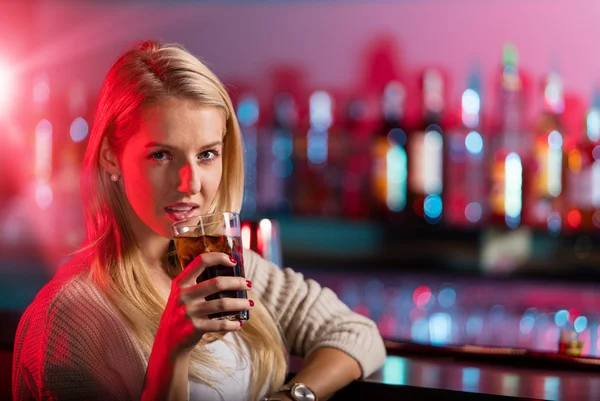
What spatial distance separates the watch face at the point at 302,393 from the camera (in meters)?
1.32

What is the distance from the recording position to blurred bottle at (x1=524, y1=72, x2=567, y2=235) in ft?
8.93

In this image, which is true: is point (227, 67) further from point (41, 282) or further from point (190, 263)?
Result: point (190, 263)

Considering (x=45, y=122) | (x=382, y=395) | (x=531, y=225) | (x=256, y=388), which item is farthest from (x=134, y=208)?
(x=45, y=122)

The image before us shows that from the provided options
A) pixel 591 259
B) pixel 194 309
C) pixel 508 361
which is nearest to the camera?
pixel 194 309

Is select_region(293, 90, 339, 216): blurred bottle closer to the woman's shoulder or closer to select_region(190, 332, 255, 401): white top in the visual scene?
select_region(190, 332, 255, 401): white top

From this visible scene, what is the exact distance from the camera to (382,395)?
4.59ft

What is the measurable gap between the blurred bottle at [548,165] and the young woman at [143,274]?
152cm

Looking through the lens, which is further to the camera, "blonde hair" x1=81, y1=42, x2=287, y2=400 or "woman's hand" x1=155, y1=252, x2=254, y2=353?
"blonde hair" x1=81, y1=42, x2=287, y2=400

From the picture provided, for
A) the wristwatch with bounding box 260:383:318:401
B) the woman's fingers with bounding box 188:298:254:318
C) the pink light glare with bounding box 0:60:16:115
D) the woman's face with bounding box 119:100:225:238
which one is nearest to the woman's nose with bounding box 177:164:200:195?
the woman's face with bounding box 119:100:225:238

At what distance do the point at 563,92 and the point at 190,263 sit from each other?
210 cm

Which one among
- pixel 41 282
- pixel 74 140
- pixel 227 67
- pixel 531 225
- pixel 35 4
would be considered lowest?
pixel 41 282

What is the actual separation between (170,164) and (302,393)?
43cm

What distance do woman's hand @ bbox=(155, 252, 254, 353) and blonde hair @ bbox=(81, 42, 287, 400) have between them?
0.60ft

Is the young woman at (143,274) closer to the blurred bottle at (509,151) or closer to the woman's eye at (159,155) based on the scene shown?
the woman's eye at (159,155)
